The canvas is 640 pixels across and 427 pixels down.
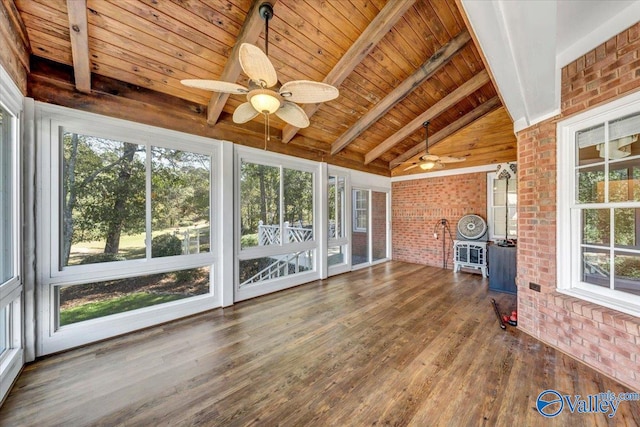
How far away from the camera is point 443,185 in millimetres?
5988

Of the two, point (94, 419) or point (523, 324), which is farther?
point (523, 324)

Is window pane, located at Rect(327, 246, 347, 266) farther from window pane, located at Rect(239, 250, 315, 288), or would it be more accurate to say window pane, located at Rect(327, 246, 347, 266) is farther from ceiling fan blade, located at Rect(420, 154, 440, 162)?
ceiling fan blade, located at Rect(420, 154, 440, 162)

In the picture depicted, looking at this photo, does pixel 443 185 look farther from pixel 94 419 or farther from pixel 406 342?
pixel 94 419

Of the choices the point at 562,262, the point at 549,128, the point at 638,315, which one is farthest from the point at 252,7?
the point at 638,315

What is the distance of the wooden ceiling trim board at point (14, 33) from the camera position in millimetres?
1847

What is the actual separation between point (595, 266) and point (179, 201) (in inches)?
189

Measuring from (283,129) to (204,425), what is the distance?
3.98m

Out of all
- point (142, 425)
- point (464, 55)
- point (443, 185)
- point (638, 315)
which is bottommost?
point (142, 425)

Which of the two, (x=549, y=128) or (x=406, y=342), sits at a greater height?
(x=549, y=128)

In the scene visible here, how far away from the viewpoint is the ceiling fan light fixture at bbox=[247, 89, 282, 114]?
1.96 meters

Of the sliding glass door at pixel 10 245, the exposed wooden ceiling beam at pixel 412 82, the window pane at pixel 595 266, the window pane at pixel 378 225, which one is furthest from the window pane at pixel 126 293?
the window pane at pixel 595 266

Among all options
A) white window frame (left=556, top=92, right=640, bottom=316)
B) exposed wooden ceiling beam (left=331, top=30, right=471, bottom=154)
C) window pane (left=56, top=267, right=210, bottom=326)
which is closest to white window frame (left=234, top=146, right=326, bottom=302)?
window pane (left=56, top=267, right=210, bottom=326)

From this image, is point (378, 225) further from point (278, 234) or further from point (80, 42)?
point (80, 42)

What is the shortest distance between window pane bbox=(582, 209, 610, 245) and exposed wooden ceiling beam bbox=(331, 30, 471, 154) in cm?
229
